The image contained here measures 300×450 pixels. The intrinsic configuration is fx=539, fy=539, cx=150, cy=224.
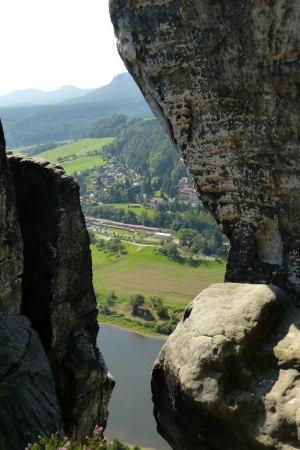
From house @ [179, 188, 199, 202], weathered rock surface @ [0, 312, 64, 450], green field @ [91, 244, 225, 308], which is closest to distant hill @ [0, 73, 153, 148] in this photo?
house @ [179, 188, 199, 202]

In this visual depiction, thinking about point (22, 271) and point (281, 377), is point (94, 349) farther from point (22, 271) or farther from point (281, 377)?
point (281, 377)

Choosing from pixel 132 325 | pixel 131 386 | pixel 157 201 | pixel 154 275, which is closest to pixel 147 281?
pixel 154 275

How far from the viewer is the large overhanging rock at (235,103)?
195 inches

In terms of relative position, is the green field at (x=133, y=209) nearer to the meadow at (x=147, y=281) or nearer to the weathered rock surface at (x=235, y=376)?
the meadow at (x=147, y=281)

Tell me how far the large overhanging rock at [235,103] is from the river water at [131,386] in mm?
11398

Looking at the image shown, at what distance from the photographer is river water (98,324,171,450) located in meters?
16.1

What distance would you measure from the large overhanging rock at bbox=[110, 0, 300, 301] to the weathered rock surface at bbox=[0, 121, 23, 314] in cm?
172

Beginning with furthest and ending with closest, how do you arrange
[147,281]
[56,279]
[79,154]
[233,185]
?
[79,154] → [147,281] → [233,185] → [56,279]

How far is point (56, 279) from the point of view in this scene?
18.0 feet

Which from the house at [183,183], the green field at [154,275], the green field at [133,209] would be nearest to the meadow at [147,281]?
the green field at [154,275]

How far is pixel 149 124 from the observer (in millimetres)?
106500

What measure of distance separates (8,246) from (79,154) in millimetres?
92902

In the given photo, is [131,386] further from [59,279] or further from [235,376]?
[235,376]

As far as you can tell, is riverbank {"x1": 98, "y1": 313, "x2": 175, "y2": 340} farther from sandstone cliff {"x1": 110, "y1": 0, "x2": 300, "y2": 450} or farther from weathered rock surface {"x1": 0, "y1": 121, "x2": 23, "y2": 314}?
weathered rock surface {"x1": 0, "y1": 121, "x2": 23, "y2": 314}
